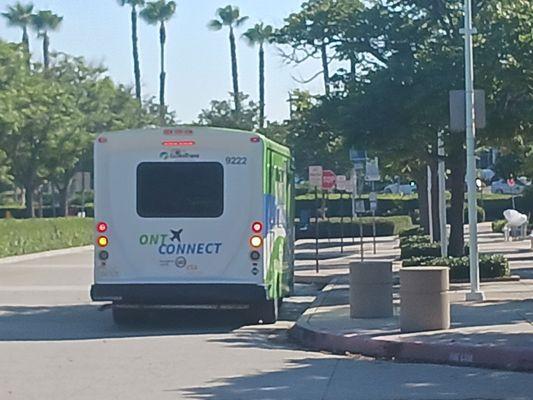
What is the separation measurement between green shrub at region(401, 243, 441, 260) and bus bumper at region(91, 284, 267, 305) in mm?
13105

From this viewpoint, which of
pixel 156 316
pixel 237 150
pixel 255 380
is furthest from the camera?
pixel 156 316

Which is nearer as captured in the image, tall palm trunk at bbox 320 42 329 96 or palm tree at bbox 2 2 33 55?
tall palm trunk at bbox 320 42 329 96

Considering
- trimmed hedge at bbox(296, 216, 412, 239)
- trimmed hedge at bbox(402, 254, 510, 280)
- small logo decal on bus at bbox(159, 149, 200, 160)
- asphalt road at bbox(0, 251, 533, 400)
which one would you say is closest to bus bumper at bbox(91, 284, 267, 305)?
asphalt road at bbox(0, 251, 533, 400)

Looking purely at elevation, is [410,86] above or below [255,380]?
above

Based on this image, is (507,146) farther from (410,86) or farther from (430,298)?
(430,298)

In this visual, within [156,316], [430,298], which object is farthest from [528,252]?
[430,298]

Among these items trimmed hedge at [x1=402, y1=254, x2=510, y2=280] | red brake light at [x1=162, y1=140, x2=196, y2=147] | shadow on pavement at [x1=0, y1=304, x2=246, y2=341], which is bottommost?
shadow on pavement at [x1=0, y1=304, x2=246, y2=341]

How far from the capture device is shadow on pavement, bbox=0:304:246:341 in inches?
667

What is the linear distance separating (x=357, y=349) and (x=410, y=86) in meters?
8.54

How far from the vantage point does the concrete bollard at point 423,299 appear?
592 inches

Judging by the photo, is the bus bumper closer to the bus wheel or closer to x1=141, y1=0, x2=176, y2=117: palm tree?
the bus wheel

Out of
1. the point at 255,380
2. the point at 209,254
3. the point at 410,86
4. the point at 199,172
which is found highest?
the point at 410,86

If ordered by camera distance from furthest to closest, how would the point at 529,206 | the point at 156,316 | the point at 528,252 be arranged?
the point at 529,206 → the point at 528,252 → the point at 156,316

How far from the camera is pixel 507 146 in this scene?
2431 centimetres
